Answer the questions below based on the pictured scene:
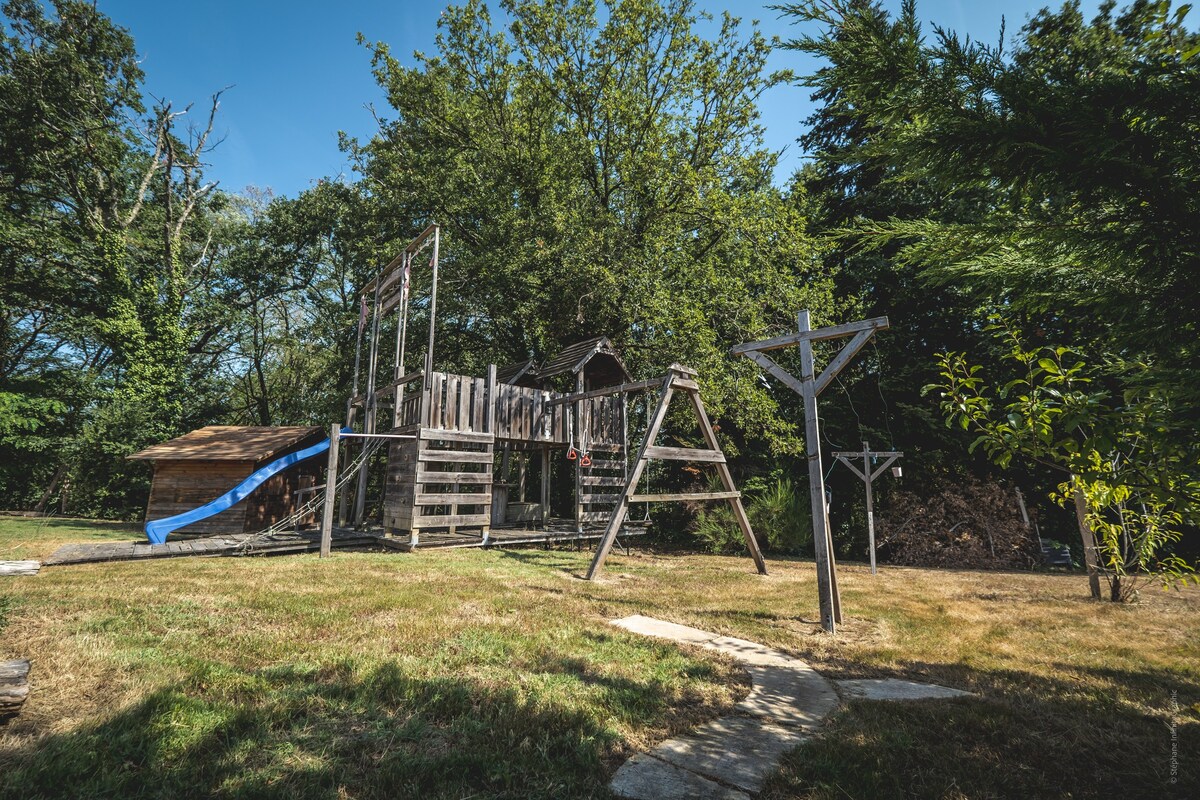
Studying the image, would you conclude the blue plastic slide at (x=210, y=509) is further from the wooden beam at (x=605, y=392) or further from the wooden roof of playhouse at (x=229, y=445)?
the wooden beam at (x=605, y=392)

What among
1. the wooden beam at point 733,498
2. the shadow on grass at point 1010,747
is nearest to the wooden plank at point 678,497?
the wooden beam at point 733,498

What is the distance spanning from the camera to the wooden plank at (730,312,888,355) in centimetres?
625

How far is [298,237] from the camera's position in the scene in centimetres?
2659

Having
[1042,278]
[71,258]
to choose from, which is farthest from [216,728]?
[71,258]

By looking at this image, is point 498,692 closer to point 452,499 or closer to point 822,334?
point 822,334

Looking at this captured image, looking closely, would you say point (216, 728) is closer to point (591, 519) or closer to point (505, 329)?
point (591, 519)

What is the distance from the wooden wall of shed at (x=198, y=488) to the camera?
16.4 metres

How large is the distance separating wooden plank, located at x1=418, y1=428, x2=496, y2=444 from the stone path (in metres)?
7.69

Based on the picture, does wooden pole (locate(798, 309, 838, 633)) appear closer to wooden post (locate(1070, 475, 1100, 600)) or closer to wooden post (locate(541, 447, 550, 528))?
wooden post (locate(1070, 475, 1100, 600))

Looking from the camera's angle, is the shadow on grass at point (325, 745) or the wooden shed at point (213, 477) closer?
the shadow on grass at point (325, 745)

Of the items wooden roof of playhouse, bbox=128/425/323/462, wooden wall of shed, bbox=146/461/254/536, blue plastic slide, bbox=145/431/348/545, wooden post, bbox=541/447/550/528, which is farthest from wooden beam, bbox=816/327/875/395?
wooden wall of shed, bbox=146/461/254/536

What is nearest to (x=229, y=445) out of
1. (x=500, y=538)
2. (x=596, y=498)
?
(x=500, y=538)

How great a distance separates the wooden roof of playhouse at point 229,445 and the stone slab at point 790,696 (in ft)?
53.2

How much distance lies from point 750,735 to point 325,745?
233 centimetres
